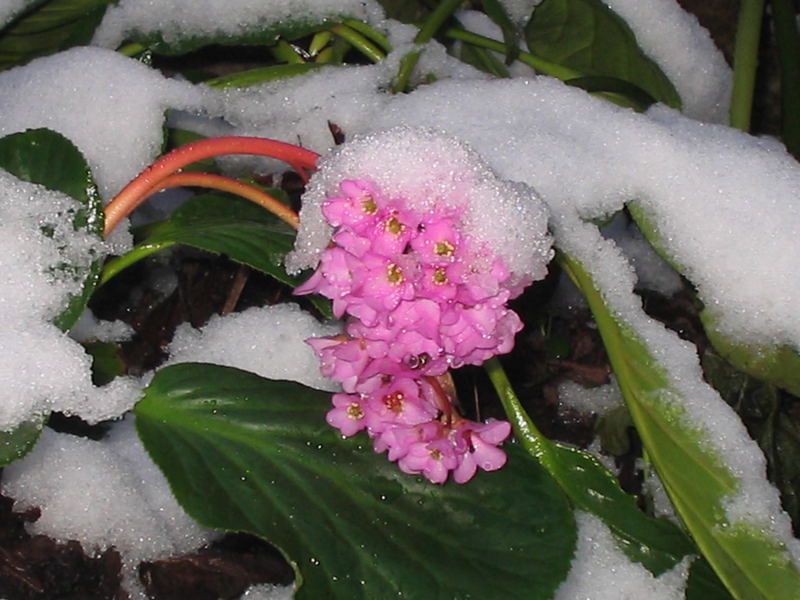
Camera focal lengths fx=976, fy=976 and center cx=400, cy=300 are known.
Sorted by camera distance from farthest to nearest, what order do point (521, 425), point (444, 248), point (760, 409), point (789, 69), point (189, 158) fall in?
point (789, 69) → point (760, 409) → point (521, 425) → point (189, 158) → point (444, 248)

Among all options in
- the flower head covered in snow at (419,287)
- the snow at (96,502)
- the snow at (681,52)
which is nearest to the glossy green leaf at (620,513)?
the flower head covered in snow at (419,287)

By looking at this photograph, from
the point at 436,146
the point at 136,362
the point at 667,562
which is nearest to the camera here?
the point at 436,146

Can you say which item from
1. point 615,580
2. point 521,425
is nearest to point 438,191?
point 521,425

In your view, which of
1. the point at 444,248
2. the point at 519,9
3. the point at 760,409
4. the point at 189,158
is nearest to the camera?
the point at 444,248

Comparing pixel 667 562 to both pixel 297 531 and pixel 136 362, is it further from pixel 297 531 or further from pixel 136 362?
pixel 136 362

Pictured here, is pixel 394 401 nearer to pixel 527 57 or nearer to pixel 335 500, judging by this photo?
pixel 335 500

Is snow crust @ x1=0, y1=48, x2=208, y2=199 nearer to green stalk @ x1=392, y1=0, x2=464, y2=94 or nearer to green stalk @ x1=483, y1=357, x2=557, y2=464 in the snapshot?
green stalk @ x1=392, y1=0, x2=464, y2=94

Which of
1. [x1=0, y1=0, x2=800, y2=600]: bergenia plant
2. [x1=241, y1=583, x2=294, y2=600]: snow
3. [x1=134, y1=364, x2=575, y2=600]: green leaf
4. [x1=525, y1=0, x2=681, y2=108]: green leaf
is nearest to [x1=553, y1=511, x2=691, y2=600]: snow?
[x1=0, y1=0, x2=800, y2=600]: bergenia plant

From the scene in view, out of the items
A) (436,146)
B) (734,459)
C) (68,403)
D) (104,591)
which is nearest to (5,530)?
(104,591)
